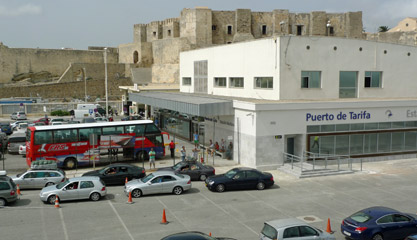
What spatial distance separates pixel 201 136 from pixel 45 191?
55.4ft

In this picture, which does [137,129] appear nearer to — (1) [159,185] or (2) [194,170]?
(2) [194,170]

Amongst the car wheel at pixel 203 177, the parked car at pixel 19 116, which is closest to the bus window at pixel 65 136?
the car wheel at pixel 203 177

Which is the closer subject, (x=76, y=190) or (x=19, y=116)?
(x=76, y=190)

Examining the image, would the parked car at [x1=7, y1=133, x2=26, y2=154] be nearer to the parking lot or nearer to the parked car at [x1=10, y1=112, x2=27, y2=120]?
the parking lot

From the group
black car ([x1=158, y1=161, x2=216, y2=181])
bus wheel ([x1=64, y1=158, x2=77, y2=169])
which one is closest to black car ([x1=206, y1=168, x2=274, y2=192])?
black car ([x1=158, y1=161, x2=216, y2=181])

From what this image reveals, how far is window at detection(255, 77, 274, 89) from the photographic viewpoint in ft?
90.3

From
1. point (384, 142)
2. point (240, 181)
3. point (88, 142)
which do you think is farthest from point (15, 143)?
point (384, 142)

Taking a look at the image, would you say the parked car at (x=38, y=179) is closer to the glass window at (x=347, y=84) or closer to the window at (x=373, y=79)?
the glass window at (x=347, y=84)

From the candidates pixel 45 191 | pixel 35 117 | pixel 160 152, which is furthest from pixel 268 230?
pixel 35 117

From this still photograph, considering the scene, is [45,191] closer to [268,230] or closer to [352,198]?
[268,230]

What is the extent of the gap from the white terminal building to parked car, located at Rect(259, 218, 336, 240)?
12276 millimetres

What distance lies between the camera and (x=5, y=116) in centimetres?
5506

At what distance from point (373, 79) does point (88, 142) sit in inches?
779

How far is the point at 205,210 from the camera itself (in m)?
16.5
